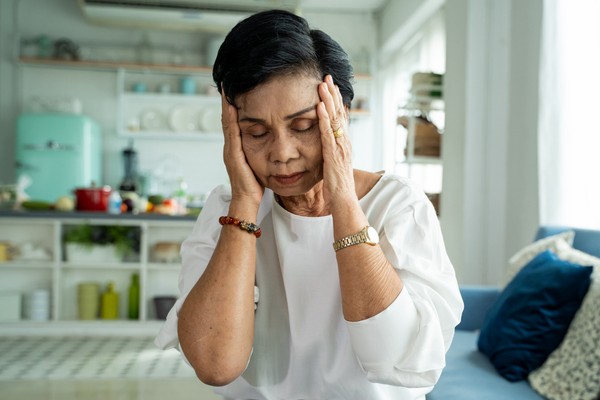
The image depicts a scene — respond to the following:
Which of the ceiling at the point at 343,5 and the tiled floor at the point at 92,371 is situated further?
the ceiling at the point at 343,5

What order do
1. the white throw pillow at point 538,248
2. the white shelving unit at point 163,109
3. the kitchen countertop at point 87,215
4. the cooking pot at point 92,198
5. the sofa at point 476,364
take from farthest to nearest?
the white shelving unit at point 163,109 → the cooking pot at point 92,198 → the kitchen countertop at point 87,215 → the white throw pillow at point 538,248 → the sofa at point 476,364

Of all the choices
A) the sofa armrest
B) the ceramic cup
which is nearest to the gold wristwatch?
the sofa armrest

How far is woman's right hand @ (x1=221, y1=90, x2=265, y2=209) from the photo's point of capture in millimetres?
1123

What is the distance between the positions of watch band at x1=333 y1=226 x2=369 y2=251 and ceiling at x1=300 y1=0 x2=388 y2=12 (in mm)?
6220

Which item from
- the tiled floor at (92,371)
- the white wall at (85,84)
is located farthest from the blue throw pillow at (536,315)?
the white wall at (85,84)

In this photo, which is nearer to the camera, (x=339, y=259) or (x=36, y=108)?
(x=339, y=259)

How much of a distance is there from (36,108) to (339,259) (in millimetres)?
6535

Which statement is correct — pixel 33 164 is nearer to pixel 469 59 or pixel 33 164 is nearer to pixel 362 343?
pixel 469 59

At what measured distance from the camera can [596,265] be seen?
2.03 m

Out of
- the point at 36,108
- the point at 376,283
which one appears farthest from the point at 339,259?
the point at 36,108

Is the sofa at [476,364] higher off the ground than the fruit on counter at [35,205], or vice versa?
the fruit on counter at [35,205]

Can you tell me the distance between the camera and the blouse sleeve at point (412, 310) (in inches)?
39.6

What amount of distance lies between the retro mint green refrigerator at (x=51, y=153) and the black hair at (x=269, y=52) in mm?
5587

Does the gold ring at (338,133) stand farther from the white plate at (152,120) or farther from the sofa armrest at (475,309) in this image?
the white plate at (152,120)
